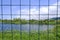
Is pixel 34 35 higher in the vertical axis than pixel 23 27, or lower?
lower

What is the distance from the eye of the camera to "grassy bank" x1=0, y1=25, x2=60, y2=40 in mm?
6586

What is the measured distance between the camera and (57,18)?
6.58m

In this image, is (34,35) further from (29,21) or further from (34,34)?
(29,21)

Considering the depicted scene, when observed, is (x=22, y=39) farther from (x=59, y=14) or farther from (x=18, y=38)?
(x=59, y=14)

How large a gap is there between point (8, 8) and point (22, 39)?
128 centimetres

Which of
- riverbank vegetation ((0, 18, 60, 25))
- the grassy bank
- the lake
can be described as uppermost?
riverbank vegetation ((0, 18, 60, 25))

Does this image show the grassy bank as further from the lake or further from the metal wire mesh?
the lake

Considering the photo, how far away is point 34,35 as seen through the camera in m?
6.62

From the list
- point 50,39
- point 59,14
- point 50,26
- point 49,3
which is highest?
point 49,3

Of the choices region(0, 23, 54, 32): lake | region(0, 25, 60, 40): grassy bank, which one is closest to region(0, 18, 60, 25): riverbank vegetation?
region(0, 23, 54, 32): lake

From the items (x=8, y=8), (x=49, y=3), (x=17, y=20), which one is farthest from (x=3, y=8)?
(x=49, y=3)

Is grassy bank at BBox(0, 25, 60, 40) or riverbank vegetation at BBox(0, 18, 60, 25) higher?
riverbank vegetation at BBox(0, 18, 60, 25)

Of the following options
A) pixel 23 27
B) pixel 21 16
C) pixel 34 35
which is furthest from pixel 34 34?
pixel 21 16

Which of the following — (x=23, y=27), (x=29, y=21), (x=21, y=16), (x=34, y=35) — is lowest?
(x=34, y=35)
